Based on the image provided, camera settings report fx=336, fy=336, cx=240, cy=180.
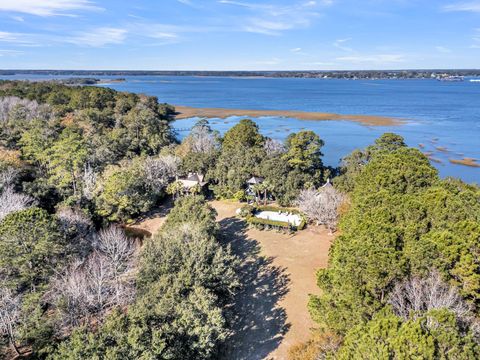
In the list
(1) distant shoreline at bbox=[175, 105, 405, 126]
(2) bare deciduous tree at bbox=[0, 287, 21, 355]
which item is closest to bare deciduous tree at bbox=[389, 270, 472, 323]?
(2) bare deciduous tree at bbox=[0, 287, 21, 355]

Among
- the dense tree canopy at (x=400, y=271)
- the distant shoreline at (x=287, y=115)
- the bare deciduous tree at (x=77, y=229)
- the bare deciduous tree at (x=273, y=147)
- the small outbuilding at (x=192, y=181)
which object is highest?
the distant shoreline at (x=287, y=115)

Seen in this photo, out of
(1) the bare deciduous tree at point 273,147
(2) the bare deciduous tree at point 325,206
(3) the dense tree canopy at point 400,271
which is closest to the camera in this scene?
(3) the dense tree canopy at point 400,271

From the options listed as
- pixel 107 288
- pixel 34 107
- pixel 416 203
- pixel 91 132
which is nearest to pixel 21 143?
pixel 91 132

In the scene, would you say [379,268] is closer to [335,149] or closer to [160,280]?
[160,280]

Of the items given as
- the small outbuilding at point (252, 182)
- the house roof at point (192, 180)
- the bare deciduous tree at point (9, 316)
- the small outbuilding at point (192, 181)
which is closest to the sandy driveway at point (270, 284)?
the small outbuilding at point (252, 182)

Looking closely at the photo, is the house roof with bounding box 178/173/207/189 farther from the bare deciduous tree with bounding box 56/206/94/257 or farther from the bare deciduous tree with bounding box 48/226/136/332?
the bare deciduous tree with bounding box 48/226/136/332

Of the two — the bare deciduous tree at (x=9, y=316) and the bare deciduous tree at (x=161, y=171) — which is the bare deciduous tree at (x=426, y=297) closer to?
the bare deciduous tree at (x=9, y=316)

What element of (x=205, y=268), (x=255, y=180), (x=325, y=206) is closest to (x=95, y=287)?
(x=205, y=268)
